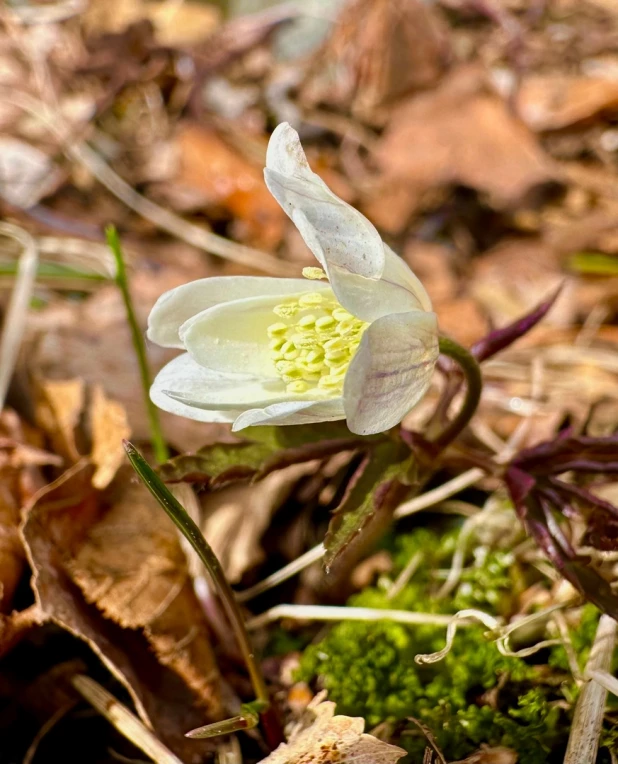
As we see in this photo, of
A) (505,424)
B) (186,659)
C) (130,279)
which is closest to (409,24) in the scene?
(130,279)

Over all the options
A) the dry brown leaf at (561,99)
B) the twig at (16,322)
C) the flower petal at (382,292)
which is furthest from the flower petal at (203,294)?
the dry brown leaf at (561,99)

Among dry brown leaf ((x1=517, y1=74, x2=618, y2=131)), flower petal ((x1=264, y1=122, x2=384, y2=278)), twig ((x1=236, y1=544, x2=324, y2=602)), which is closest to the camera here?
flower petal ((x1=264, y1=122, x2=384, y2=278))

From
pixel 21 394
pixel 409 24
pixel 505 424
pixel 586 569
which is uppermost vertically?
pixel 409 24

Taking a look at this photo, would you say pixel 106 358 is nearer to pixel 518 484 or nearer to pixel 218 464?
pixel 218 464

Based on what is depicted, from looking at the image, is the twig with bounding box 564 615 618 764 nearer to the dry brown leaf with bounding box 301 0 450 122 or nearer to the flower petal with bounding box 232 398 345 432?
the flower petal with bounding box 232 398 345 432

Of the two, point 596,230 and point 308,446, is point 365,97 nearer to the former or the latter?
point 596,230

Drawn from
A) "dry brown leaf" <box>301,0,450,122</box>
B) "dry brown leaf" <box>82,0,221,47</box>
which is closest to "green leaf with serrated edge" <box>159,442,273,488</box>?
"dry brown leaf" <box>301,0,450,122</box>
